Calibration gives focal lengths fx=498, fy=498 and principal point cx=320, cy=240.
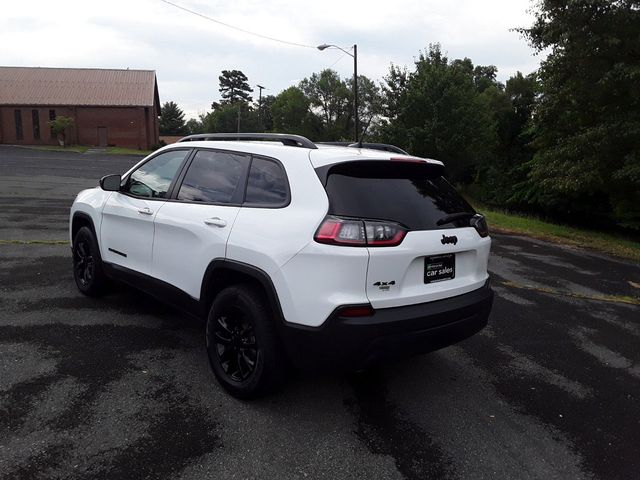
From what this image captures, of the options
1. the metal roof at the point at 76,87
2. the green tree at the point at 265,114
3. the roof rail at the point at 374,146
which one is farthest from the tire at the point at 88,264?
the green tree at the point at 265,114

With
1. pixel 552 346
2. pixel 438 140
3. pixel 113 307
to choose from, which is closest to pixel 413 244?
pixel 552 346

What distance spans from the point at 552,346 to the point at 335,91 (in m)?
71.6

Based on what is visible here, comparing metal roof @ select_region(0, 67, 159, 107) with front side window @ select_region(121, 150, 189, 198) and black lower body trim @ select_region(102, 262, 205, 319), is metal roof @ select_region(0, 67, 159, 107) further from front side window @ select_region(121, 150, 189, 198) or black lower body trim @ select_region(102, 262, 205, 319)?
black lower body trim @ select_region(102, 262, 205, 319)

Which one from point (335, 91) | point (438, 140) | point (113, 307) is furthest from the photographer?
point (335, 91)

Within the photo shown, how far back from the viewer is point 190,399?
10.8 feet

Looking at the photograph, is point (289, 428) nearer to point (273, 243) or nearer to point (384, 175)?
point (273, 243)

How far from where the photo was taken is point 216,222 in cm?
343

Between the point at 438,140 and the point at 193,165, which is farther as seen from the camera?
the point at 438,140

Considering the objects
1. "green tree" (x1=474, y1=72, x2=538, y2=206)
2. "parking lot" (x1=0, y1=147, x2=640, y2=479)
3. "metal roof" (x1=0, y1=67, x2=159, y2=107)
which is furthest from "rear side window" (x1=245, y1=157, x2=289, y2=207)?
"metal roof" (x1=0, y1=67, x2=159, y2=107)

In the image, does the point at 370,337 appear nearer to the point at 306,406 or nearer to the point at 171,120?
the point at 306,406

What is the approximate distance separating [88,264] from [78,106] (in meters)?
59.3

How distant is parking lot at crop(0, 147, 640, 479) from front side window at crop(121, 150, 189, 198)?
1.23 meters

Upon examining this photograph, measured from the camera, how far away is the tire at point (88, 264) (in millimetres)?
5004

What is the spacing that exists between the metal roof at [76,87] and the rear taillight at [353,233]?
198 ft
